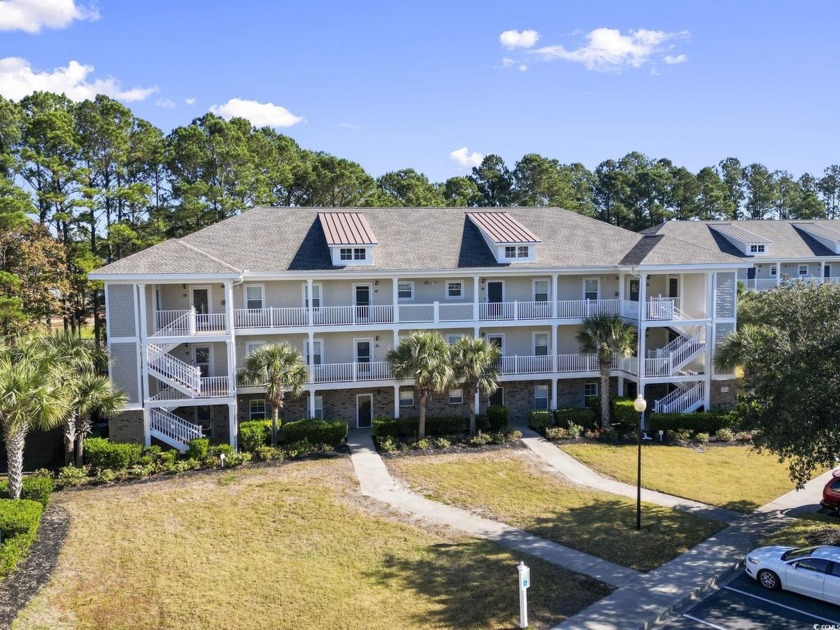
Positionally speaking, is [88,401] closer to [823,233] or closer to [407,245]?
[407,245]

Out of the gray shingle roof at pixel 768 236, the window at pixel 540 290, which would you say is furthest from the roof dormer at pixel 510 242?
the gray shingle roof at pixel 768 236

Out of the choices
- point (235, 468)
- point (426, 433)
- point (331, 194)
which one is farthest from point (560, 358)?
point (331, 194)

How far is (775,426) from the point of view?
1700 cm

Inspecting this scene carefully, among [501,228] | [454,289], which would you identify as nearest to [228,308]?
[454,289]

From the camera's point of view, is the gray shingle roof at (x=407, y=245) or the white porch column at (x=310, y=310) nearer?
the white porch column at (x=310, y=310)

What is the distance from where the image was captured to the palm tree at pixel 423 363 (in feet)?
81.3

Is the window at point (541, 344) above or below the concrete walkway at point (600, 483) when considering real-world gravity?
above

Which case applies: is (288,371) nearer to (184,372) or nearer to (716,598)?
(184,372)

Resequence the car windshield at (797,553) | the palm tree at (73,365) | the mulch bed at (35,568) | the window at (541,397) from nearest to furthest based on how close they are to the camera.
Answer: the mulch bed at (35,568), the car windshield at (797,553), the palm tree at (73,365), the window at (541,397)

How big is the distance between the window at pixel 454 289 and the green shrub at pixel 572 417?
272 inches

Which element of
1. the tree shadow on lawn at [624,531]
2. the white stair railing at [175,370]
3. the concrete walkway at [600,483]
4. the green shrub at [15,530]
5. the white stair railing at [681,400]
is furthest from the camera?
the white stair railing at [681,400]

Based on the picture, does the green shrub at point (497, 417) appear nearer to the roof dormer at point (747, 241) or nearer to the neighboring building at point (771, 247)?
the neighboring building at point (771, 247)

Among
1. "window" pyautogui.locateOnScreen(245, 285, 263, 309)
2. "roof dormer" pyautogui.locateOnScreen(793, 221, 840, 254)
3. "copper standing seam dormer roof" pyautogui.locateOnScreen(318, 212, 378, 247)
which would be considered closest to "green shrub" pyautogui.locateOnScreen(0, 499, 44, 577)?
"window" pyautogui.locateOnScreen(245, 285, 263, 309)

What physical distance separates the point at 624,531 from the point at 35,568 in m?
15.0
